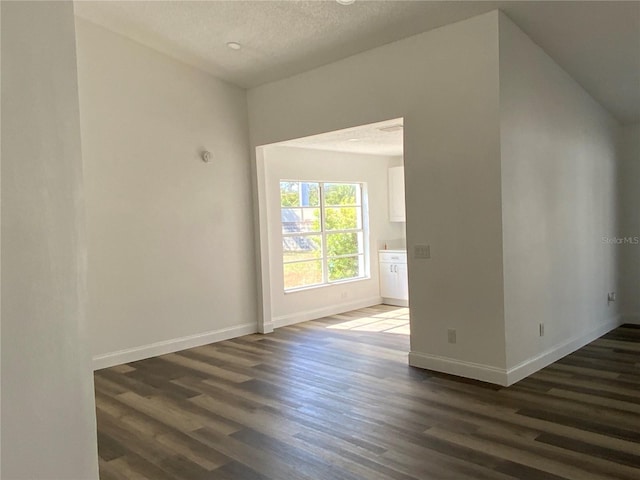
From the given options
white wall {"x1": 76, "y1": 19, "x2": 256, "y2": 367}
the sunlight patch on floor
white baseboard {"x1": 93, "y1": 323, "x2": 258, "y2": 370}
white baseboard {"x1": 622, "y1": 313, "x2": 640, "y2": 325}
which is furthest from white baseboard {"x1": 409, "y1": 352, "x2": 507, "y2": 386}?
white baseboard {"x1": 622, "y1": 313, "x2": 640, "y2": 325}

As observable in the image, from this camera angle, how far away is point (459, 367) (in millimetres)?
4266

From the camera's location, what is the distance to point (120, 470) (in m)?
2.84

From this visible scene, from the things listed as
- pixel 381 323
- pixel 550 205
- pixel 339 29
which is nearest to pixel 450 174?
pixel 550 205

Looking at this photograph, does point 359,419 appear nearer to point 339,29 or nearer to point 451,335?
point 451,335

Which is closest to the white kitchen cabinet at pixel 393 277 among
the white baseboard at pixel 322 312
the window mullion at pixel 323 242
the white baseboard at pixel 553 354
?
the white baseboard at pixel 322 312

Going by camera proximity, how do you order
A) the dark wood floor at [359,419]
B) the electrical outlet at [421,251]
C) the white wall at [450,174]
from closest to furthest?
the dark wood floor at [359,419] < the white wall at [450,174] < the electrical outlet at [421,251]

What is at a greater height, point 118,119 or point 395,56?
point 395,56

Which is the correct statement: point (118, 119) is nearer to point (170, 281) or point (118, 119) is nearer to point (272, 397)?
point (170, 281)

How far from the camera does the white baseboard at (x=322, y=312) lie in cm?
661

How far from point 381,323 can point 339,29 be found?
3.69 metres

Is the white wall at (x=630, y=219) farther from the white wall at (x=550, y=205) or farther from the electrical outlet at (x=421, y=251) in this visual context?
the electrical outlet at (x=421, y=251)

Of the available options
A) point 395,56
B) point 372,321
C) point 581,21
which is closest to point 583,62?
point 581,21

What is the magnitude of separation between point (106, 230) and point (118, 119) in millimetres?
1134

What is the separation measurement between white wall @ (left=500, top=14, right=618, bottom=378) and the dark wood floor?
1.28 feet
